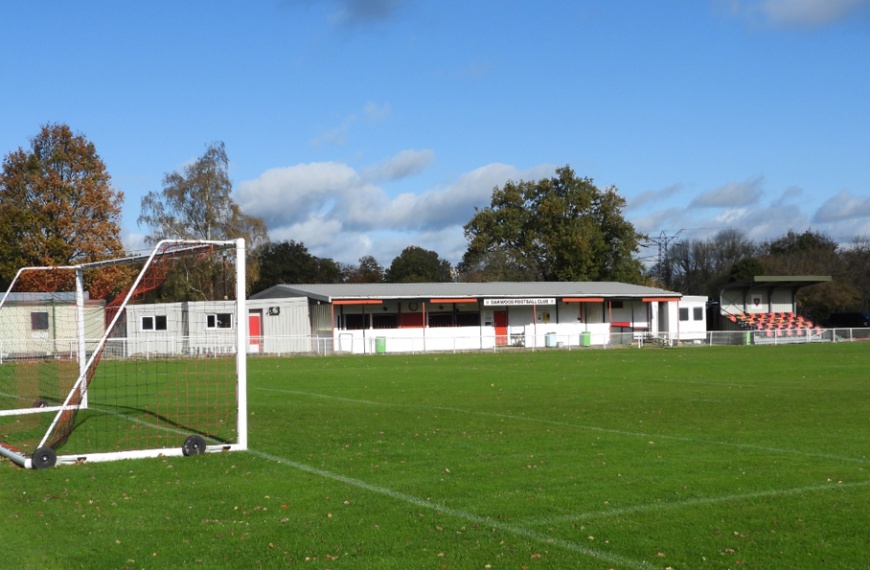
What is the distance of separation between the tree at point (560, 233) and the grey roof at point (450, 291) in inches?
578

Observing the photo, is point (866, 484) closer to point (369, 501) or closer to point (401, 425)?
point (369, 501)

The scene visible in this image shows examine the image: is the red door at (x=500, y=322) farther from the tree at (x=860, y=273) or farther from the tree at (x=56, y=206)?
the tree at (x=860, y=273)

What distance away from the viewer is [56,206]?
1699 inches

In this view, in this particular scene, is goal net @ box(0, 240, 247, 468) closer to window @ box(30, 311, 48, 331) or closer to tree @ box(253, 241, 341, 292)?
window @ box(30, 311, 48, 331)

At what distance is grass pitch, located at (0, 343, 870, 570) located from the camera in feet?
22.9

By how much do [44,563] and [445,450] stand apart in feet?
19.6

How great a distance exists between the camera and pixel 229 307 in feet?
138

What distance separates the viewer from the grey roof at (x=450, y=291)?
152ft

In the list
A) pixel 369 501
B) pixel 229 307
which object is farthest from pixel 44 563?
pixel 229 307

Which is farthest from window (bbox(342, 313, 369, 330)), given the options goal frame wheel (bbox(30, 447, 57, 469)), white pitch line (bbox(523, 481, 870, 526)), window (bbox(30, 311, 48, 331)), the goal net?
white pitch line (bbox(523, 481, 870, 526))

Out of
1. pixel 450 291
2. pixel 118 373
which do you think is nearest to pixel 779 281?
pixel 450 291

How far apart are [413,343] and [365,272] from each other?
5957cm

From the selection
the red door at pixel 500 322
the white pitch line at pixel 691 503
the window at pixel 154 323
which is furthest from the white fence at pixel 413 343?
the white pitch line at pixel 691 503

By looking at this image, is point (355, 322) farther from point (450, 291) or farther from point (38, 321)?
point (38, 321)
